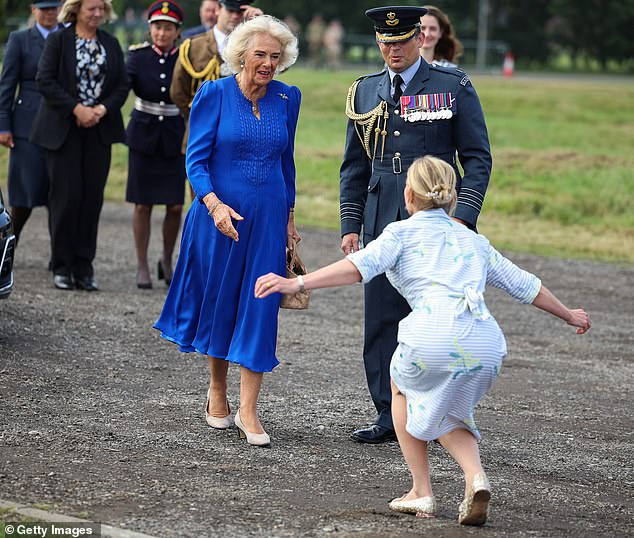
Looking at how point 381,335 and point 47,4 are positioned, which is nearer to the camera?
point 381,335

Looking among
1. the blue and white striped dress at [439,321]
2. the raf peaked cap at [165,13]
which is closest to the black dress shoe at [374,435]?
the blue and white striped dress at [439,321]

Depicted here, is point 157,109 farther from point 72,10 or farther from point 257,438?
point 257,438

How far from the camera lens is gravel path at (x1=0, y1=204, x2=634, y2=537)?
5.02 meters

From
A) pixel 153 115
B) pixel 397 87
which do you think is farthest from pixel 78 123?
pixel 397 87

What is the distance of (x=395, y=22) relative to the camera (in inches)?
234

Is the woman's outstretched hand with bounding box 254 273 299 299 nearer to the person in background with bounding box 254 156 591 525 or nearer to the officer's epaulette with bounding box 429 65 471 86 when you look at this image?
the person in background with bounding box 254 156 591 525

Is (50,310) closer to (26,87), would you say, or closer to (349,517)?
(26,87)

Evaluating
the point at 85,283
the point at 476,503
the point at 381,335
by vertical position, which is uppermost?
the point at 381,335

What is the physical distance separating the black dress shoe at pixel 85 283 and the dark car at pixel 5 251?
2.25 meters

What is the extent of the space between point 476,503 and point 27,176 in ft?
22.2

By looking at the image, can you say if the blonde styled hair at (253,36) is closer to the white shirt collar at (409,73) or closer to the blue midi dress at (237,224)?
the blue midi dress at (237,224)

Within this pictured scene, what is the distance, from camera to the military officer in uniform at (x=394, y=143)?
238 inches

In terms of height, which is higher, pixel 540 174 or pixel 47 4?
pixel 47 4

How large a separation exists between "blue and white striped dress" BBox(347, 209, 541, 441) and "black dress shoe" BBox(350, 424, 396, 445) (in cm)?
130
